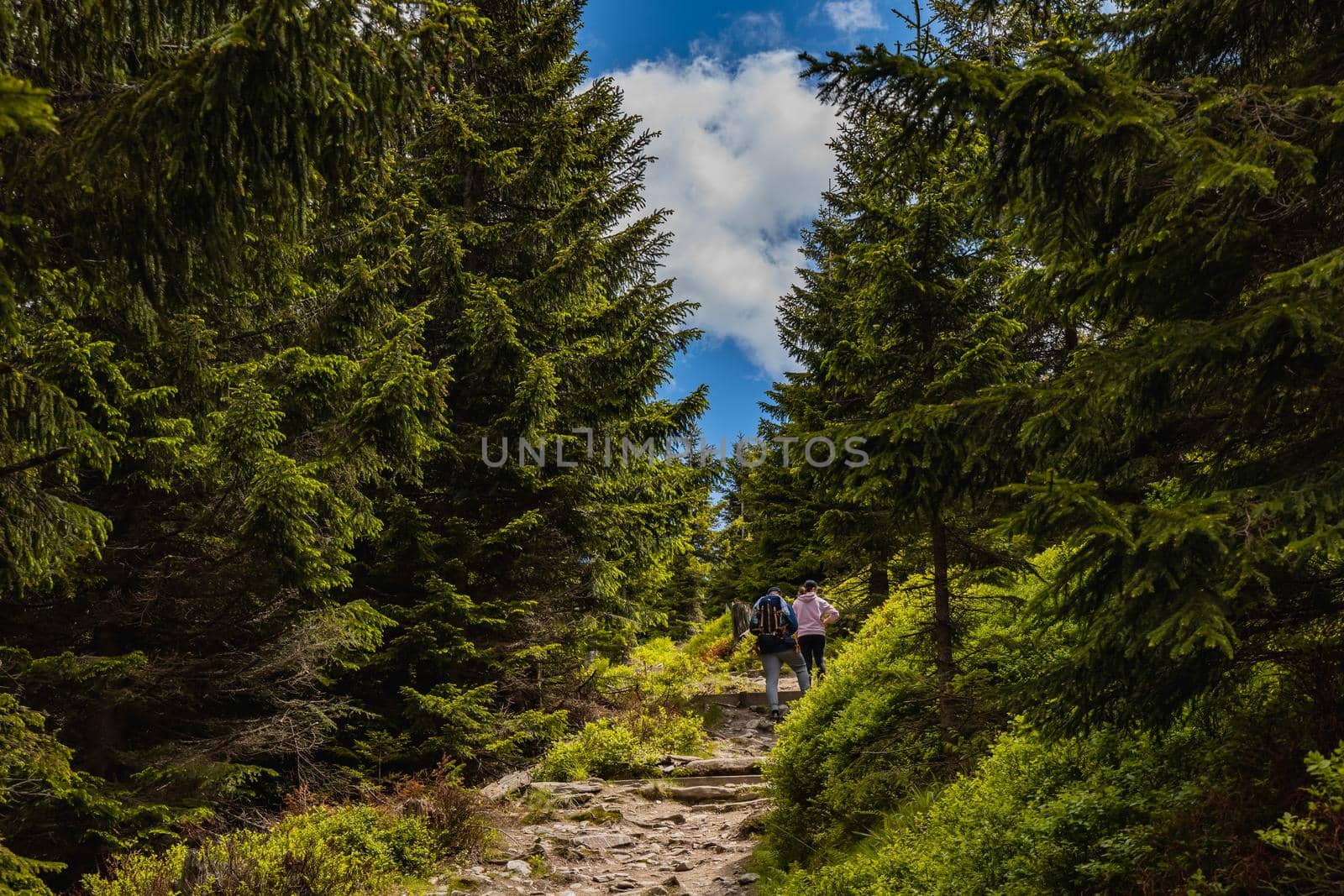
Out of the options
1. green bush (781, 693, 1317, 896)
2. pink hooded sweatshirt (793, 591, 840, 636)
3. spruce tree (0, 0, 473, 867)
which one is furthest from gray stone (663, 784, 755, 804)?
green bush (781, 693, 1317, 896)

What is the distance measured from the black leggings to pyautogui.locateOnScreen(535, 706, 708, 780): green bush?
8.88ft

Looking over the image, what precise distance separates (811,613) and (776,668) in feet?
3.66

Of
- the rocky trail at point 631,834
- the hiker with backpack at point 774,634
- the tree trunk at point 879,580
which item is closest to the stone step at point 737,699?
the tree trunk at point 879,580

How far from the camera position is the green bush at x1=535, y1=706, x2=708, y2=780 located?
1091 centimetres

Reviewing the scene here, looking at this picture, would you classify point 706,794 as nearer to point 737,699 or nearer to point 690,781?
point 690,781

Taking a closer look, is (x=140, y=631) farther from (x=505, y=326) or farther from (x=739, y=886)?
(x=739, y=886)

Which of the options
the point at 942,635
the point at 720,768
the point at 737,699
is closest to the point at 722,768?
the point at 720,768

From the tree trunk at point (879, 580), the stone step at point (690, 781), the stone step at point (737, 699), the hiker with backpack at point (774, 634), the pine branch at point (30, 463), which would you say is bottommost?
the stone step at point (690, 781)

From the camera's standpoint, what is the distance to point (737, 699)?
17.0 metres

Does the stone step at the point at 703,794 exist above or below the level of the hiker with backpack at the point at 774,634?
below

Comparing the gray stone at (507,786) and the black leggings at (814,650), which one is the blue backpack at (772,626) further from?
the gray stone at (507,786)

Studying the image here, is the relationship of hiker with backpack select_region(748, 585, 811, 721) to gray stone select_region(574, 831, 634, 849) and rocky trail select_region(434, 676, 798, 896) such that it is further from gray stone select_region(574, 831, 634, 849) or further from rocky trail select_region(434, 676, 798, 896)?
gray stone select_region(574, 831, 634, 849)

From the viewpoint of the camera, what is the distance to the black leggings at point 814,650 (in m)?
13.3

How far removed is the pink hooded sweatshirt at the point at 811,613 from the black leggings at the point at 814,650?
4.8 inches
